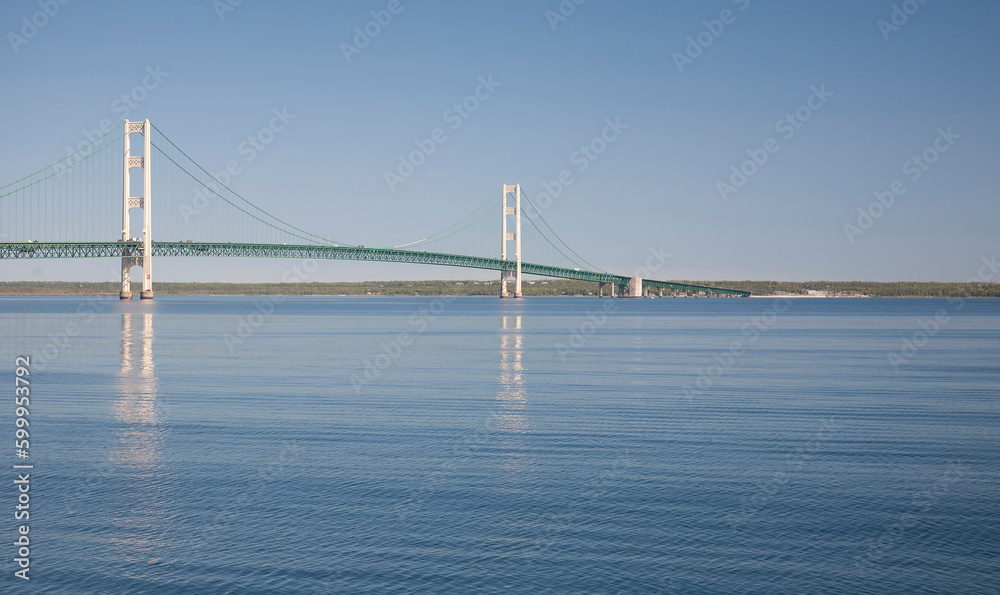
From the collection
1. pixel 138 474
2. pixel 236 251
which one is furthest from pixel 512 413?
pixel 236 251

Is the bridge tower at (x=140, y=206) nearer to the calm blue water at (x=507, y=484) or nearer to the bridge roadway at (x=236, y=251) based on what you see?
the bridge roadway at (x=236, y=251)

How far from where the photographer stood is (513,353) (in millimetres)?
33188

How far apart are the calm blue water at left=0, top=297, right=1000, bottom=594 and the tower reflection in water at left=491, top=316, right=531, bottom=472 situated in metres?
0.10

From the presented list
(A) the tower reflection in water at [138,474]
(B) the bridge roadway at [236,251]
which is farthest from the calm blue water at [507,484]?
(B) the bridge roadway at [236,251]

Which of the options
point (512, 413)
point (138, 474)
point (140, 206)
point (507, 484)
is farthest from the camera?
point (140, 206)

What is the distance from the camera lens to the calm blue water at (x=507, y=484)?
7852mm

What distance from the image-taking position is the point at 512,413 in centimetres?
1716

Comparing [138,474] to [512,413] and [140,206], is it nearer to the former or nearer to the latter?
[512,413]

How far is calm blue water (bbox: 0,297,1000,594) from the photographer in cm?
785

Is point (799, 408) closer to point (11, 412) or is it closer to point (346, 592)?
point (346, 592)

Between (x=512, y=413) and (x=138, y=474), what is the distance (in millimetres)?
7692

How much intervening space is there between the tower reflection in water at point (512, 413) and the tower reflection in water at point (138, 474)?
464cm

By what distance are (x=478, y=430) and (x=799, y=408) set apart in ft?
24.1

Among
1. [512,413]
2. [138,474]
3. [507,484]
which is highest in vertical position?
[512,413]
